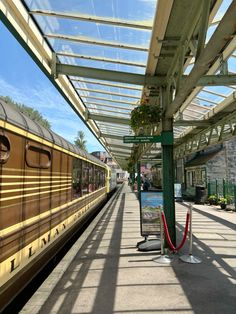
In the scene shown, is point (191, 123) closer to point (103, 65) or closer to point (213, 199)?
point (103, 65)

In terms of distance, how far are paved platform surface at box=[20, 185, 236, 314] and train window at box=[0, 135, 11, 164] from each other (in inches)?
74.7

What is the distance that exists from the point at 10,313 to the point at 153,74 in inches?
222

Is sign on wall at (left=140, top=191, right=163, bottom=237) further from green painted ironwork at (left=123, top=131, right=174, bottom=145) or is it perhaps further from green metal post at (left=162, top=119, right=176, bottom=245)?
green painted ironwork at (left=123, top=131, right=174, bottom=145)

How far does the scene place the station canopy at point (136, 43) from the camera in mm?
4691

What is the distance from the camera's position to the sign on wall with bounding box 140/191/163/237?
297 inches

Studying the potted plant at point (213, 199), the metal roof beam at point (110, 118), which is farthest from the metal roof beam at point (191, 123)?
the potted plant at point (213, 199)

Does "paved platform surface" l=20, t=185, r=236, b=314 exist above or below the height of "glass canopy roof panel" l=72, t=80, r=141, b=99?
below

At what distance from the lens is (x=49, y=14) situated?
19.6ft

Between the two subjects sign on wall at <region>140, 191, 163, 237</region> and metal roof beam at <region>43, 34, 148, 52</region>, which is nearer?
metal roof beam at <region>43, 34, 148, 52</region>

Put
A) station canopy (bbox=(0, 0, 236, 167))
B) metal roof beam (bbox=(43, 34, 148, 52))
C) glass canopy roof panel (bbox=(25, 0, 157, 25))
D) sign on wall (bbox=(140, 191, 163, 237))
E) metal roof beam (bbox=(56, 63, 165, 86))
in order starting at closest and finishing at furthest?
station canopy (bbox=(0, 0, 236, 167)) → glass canopy roof panel (bbox=(25, 0, 157, 25)) → metal roof beam (bbox=(43, 34, 148, 52)) → sign on wall (bbox=(140, 191, 163, 237)) → metal roof beam (bbox=(56, 63, 165, 86))

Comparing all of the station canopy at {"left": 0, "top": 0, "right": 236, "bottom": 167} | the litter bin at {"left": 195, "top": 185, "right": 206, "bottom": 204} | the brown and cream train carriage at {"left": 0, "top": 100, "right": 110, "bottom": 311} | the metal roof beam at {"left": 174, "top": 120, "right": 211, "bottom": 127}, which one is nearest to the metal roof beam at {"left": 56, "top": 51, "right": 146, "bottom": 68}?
the station canopy at {"left": 0, "top": 0, "right": 236, "bottom": 167}

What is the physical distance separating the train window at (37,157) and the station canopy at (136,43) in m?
2.24

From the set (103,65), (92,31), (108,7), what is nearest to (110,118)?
(103,65)

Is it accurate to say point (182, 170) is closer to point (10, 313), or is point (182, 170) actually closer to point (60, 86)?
point (60, 86)
